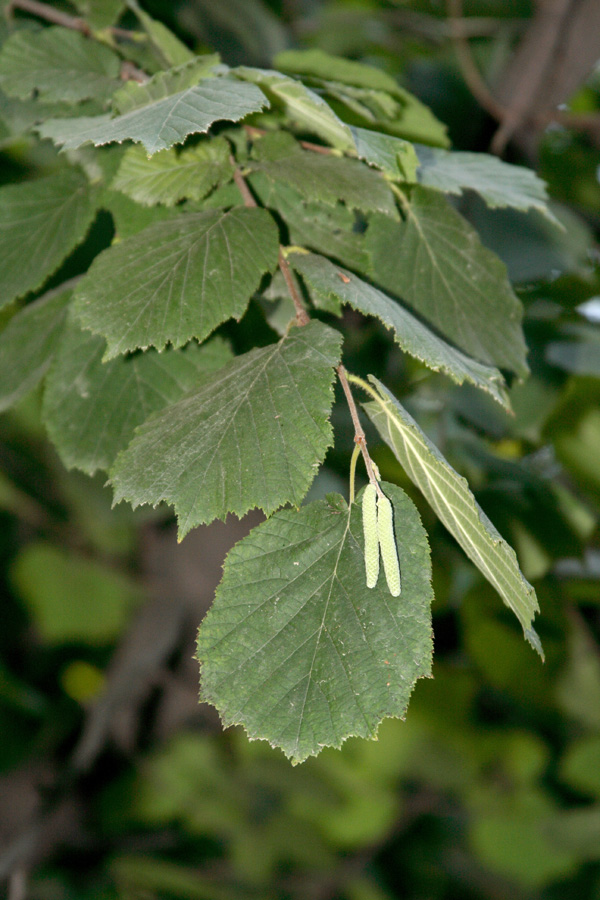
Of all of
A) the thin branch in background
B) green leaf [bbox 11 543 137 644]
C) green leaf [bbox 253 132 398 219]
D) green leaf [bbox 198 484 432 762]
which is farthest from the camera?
green leaf [bbox 11 543 137 644]

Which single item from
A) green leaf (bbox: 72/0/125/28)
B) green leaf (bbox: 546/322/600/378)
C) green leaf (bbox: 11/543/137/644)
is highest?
green leaf (bbox: 72/0/125/28)

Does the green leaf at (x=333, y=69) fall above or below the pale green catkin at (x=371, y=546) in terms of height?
above

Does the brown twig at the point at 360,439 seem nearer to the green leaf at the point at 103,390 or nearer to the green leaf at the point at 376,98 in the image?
the green leaf at the point at 103,390

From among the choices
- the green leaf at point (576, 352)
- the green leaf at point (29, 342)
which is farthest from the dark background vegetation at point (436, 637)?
the green leaf at point (29, 342)

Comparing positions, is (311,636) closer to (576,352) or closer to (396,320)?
(396,320)

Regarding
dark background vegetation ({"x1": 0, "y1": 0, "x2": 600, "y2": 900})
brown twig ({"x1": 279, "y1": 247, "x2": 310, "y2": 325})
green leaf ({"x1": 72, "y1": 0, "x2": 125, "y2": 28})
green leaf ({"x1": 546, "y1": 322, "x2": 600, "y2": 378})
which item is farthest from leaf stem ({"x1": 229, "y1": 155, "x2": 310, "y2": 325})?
green leaf ({"x1": 546, "y1": 322, "x2": 600, "y2": 378})

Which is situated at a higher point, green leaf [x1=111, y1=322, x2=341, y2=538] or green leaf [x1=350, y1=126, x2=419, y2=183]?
green leaf [x1=350, y1=126, x2=419, y2=183]

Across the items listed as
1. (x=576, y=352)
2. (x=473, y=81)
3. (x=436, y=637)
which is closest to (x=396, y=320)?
(x=576, y=352)

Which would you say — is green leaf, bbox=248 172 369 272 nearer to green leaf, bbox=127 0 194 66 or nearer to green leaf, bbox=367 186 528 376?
green leaf, bbox=367 186 528 376
